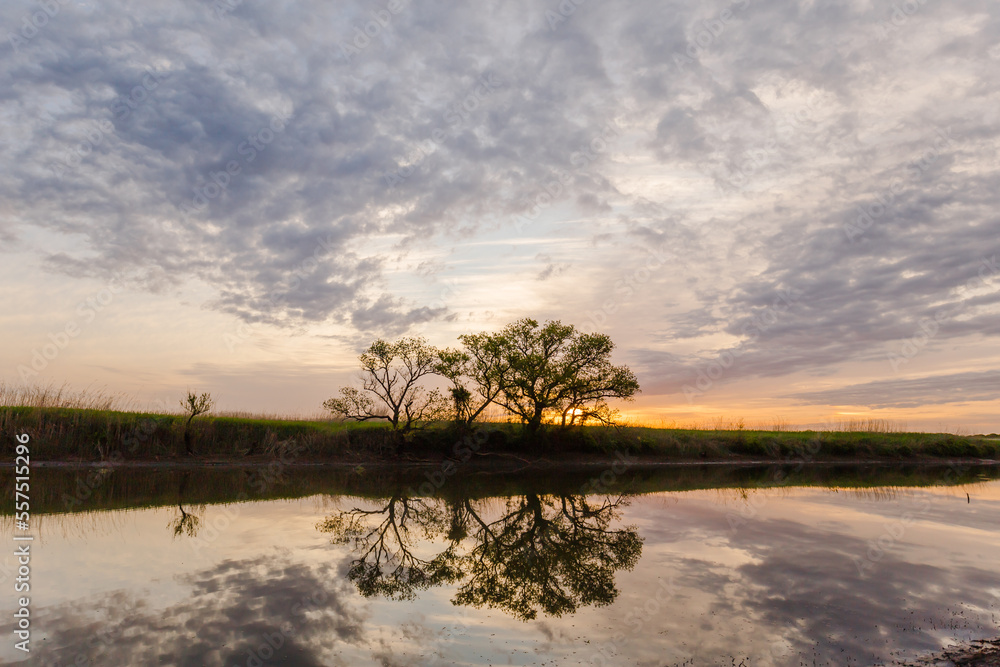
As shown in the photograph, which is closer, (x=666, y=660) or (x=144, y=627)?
(x=666, y=660)

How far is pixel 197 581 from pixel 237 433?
24.2 meters

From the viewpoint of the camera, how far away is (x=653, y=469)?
35438mm

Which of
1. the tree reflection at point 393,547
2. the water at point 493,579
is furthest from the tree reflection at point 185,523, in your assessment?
the tree reflection at point 393,547

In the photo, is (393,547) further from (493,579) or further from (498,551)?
(493,579)

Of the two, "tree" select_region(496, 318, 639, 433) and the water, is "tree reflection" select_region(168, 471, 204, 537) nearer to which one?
the water

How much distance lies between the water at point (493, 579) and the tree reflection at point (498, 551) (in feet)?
0.24

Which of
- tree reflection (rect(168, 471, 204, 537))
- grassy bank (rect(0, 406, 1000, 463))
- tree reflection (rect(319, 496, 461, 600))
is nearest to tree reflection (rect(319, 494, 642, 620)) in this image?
tree reflection (rect(319, 496, 461, 600))

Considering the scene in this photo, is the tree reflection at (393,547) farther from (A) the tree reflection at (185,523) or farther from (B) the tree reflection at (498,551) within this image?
(A) the tree reflection at (185,523)

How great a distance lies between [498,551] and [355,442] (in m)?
22.3

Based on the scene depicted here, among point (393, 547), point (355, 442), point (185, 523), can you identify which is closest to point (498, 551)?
point (393, 547)

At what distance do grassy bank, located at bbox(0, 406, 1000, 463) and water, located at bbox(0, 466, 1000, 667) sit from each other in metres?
7.75

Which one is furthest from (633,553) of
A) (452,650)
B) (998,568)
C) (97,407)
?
→ (97,407)

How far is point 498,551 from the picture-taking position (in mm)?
13344

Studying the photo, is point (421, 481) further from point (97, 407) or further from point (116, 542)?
point (97, 407)
